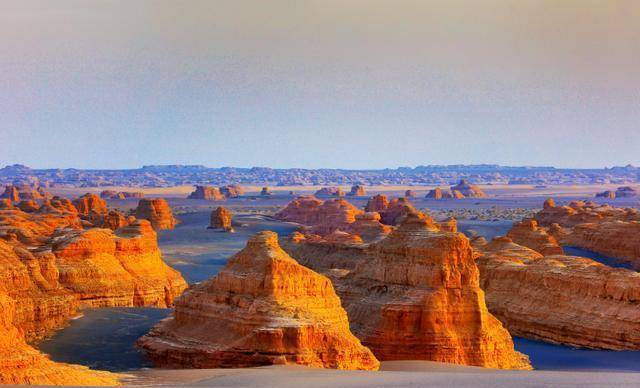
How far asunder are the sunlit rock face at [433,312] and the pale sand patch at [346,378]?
4697 mm

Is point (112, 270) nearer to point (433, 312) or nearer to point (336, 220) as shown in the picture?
point (433, 312)

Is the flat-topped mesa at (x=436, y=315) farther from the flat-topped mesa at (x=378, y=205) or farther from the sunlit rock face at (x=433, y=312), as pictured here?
the flat-topped mesa at (x=378, y=205)

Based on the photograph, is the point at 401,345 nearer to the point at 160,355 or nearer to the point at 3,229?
the point at 160,355

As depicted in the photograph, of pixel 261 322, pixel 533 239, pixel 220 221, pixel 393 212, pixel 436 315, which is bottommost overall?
pixel 220 221

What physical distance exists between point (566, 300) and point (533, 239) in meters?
28.5

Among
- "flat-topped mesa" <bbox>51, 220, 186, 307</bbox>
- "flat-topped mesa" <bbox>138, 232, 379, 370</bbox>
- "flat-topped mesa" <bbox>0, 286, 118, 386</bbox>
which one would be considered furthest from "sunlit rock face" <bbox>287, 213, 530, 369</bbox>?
"flat-topped mesa" <bbox>51, 220, 186, 307</bbox>

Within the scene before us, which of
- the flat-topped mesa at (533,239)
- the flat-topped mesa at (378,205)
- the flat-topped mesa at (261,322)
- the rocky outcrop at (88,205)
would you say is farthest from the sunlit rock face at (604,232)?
the rocky outcrop at (88,205)

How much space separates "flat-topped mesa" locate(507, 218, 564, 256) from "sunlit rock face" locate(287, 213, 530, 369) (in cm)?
3959

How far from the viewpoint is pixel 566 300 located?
211ft

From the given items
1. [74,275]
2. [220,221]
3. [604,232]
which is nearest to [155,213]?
[220,221]

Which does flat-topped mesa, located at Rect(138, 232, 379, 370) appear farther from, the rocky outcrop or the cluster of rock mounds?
the rocky outcrop

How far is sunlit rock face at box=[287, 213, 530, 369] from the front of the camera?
45750mm

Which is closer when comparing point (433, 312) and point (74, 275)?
point (433, 312)

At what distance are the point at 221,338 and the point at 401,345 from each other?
29.4 ft
